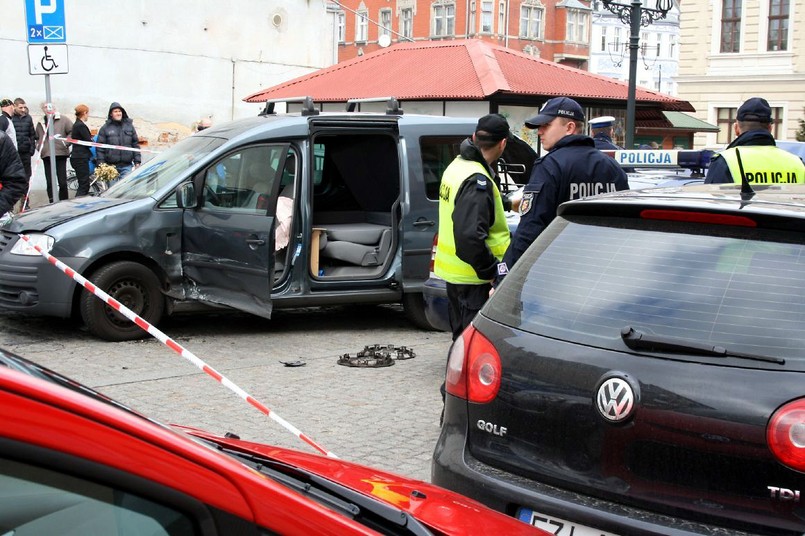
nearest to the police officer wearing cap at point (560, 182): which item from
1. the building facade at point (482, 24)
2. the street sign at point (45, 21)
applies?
the street sign at point (45, 21)

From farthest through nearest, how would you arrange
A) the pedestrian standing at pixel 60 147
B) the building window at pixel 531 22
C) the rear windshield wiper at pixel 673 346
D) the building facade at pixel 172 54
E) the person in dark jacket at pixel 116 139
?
the building window at pixel 531 22 → the building facade at pixel 172 54 → the pedestrian standing at pixel 60 147 → the person in dark jacket at pixel 116 139 → the rear windshield wiper at pixel 673 346

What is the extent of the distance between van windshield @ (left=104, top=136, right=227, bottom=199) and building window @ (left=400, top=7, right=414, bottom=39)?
68846 millimetres

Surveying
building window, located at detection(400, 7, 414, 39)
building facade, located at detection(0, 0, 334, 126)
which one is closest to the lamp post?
building facade, located at detection(0, 0, 334, 126)

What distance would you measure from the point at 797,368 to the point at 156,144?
24.4 m

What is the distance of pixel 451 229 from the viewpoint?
6375 mm

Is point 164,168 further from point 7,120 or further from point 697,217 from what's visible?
point 7,120

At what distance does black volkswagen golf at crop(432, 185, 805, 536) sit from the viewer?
10.2 ft

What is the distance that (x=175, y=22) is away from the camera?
2644 centimetres

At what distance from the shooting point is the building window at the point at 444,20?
7375 centimetres

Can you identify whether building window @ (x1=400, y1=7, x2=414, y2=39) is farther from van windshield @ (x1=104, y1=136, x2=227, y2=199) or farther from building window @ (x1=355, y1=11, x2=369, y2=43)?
van windshield @ (x1=104, y1=136, x2=227, y2=199)

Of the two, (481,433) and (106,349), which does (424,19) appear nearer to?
(106,349)

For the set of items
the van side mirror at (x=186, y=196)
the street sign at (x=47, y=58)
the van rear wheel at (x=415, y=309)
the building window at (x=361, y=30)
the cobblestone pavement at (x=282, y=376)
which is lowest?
the cobblestone pavement at (x=282, y=376)

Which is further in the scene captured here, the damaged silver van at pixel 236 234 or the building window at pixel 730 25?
the building window at pixel 730 25

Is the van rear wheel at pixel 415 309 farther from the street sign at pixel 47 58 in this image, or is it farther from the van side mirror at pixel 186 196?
the street sign at pixel 47 58
